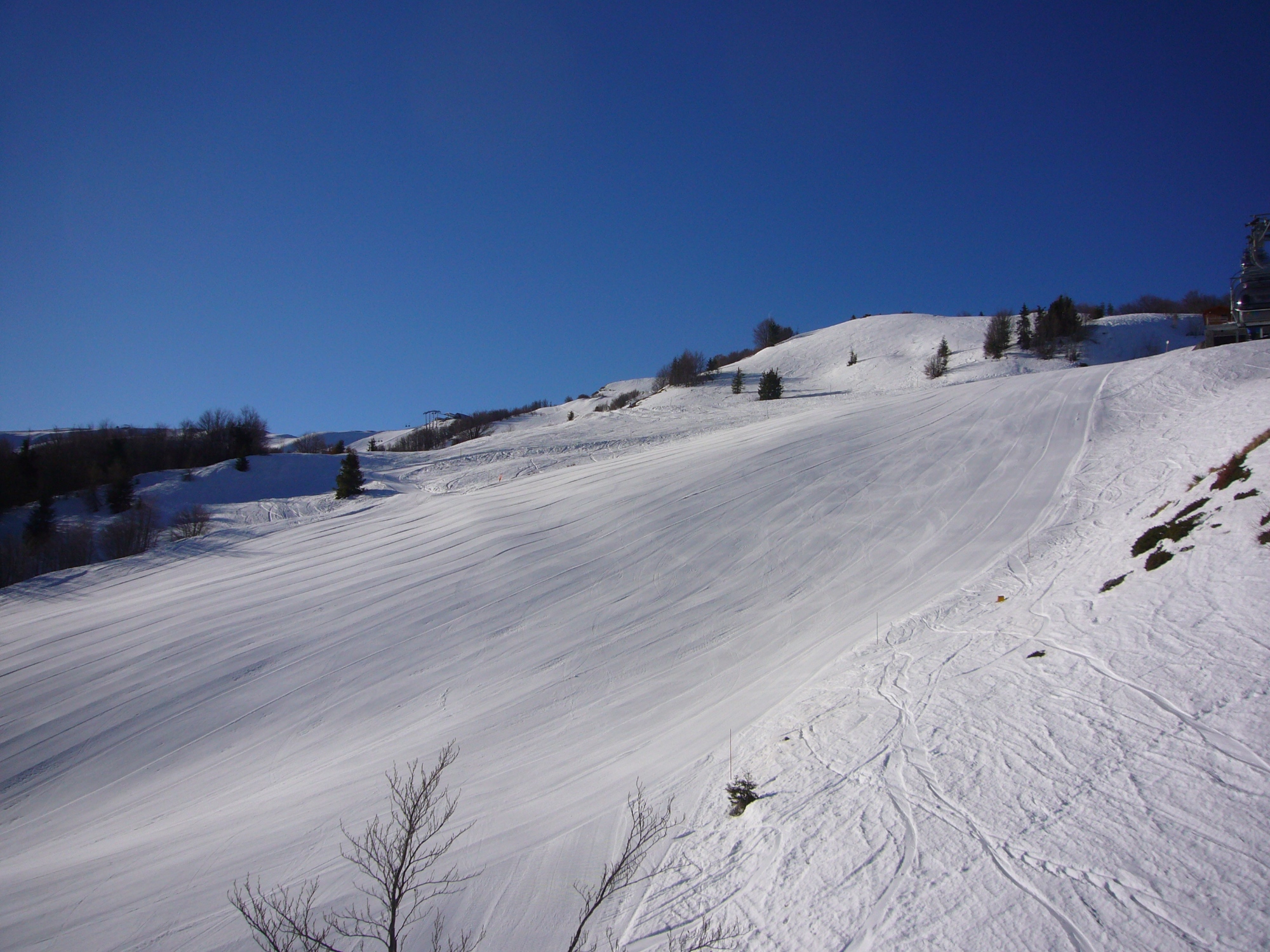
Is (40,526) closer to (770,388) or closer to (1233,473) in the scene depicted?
(770,388)

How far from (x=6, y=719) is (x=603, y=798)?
12.9 metres

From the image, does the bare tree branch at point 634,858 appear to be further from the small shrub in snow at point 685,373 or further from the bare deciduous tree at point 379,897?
the small shrub in snow at point 685,373

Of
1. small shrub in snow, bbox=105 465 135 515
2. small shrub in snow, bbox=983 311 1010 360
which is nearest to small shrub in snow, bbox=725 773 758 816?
small shrub in snow, bbox=105 465 135 515

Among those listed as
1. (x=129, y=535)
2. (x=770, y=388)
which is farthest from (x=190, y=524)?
(x=770, y=388)

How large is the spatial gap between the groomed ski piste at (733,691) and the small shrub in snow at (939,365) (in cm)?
1484

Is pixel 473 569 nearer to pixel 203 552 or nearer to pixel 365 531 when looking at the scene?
pixel 365 531

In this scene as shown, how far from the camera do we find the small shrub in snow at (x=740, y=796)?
25.0 ft

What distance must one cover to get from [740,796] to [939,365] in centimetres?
4014

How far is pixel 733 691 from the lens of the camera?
11.8 meters

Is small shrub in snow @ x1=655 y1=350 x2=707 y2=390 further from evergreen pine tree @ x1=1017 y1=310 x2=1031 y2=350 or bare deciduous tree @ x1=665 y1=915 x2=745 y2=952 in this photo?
bare deciduous tree @ x1=665 y1=915 x2=745 y2=952

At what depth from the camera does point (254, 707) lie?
40.9 ft

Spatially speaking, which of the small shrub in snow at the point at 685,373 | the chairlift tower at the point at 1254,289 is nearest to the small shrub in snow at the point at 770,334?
the small shrub in snow at the point at 685,373

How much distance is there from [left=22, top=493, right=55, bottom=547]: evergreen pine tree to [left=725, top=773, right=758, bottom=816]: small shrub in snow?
3277 cm

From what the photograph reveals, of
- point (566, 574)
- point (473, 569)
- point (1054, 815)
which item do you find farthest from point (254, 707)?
point (1054, 815)
